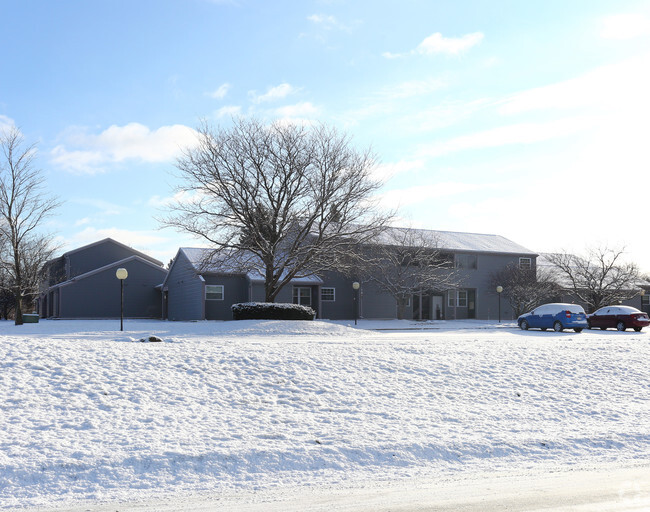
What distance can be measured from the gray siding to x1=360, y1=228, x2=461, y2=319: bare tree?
11033 mm

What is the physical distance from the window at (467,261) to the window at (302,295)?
13.3m

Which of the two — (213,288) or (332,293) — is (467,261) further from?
(213,288)

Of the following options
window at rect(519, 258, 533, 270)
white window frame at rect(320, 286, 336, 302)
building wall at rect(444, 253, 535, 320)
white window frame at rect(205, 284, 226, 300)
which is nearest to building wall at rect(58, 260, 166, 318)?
white window frame at rect(205, 284, 226, 300)

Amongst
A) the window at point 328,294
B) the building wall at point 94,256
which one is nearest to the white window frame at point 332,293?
the window at point 328,294

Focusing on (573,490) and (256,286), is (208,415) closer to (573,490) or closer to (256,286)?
(573,490)

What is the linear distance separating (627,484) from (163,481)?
517 cm

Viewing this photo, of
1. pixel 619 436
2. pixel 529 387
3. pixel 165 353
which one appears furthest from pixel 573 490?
pixel 165 353

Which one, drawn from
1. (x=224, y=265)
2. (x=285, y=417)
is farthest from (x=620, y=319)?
(x=285, y=417)

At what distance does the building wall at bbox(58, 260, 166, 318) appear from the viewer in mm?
41188

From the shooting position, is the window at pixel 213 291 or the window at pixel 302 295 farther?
the window at pixel 302 295

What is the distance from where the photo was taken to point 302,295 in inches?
1593

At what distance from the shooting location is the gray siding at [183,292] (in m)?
38.0

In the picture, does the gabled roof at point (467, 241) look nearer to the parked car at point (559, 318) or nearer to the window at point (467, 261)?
the window at point (467, 261)

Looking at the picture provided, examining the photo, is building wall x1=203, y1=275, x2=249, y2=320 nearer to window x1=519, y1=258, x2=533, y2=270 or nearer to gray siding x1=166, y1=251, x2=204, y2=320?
gray siding x1=166, y1=251, x2=204, y2=320
